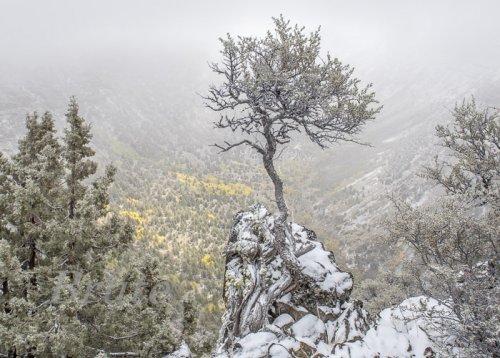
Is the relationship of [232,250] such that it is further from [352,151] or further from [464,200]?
[352,151]

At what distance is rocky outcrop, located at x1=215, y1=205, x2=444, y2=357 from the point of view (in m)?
9.88

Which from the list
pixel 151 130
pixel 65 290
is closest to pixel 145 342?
pixel 65 290

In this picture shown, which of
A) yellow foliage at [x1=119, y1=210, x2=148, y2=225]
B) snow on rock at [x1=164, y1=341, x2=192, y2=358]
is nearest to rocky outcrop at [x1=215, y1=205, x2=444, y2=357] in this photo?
snow on rock at [x1=164, y1=341, x2=192, y2=358]

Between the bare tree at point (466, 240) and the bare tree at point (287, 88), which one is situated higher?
the bare tree at point (287, 88)

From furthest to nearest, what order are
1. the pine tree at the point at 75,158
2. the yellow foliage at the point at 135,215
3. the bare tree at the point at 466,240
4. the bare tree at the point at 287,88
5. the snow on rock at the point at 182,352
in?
the yellow foliage at the point at 135,215 < the snow on rock at the point at 182,352 < the pine tree at the point at 75,158 < the bare tree at the point at 287,88 < the bare tree at the point at 466,240

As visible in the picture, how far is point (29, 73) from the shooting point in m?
125

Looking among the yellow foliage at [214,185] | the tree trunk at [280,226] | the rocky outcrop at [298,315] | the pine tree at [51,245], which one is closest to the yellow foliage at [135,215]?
the yellow foliage at [214,185]

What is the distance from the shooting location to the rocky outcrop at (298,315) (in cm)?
988

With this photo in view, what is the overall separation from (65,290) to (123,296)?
3.05 meters

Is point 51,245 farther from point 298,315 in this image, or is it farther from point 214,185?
point 214,185

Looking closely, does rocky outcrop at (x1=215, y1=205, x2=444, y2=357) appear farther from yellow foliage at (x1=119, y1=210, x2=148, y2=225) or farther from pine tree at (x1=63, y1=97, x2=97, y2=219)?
yellow foliage at (x1=119, y1=210, x2=148, y2=225)

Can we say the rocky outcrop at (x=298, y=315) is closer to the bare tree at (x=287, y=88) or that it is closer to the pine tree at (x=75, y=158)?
the bare tree at (x=287, y=88)

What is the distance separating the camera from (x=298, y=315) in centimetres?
1078

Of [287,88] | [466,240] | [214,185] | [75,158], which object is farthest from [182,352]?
[214,185]
